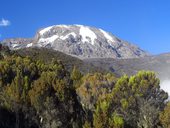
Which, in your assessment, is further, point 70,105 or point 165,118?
point 70,105

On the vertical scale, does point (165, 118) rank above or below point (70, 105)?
below

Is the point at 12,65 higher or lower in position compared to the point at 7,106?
higher

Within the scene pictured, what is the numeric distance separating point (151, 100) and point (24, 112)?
18.9 m

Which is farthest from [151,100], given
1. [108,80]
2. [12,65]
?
[12,65]

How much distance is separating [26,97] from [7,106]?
9.87ft

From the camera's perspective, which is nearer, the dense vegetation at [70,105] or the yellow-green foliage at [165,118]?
the yellow-green foliage at [165,118]

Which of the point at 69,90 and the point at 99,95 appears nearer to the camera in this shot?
the point at 69,90

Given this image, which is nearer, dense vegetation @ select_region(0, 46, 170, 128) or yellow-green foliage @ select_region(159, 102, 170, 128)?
yellow-green foliage @ select_region(159, 102, 170, 128)

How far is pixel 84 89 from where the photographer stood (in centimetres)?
7806

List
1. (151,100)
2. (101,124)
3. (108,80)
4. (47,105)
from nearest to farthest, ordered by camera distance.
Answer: (101,124) → (47,105) → (151,100) → (108,80)

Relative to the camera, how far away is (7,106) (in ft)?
209

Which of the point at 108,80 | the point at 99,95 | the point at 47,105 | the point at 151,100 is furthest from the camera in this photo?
the point at 108,80

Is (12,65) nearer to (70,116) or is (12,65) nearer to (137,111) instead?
(70,116)

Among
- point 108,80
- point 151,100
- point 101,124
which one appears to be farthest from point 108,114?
point 108,80
